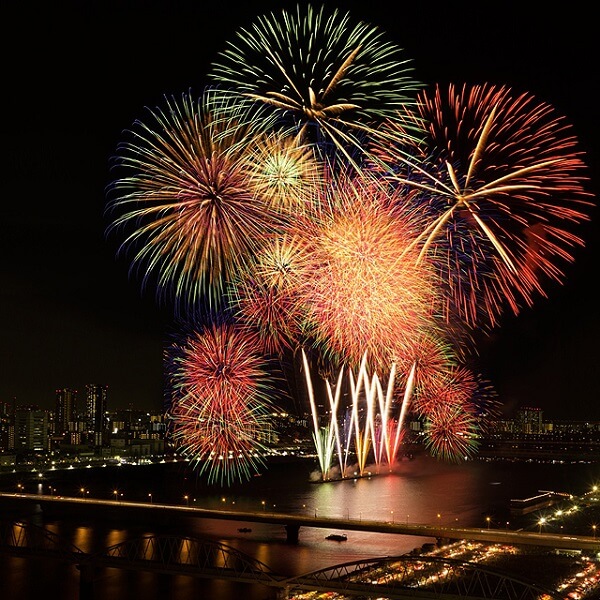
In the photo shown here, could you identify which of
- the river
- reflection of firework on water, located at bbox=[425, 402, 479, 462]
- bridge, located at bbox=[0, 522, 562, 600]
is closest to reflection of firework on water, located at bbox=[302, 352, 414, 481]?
reflection of firework on water, located at bbox=[425, 402, 479, 462]

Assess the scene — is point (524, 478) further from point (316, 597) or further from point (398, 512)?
point (316, 597)

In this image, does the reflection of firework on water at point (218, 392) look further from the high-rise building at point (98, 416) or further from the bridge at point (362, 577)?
the high-rise building at point (98, 416)

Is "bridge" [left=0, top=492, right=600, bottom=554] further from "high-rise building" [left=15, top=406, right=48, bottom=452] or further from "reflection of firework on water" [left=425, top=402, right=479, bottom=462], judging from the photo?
"high-rise building" [left=15, top=406, right=48, bottom=452]

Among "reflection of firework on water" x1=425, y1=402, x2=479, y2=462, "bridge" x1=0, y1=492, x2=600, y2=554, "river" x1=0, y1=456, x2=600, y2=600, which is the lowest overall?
"river" x1=0, y1=456, x2=600, y2=600

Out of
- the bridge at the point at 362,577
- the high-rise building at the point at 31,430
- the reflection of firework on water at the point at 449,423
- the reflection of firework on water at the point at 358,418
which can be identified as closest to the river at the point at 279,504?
the bridge at the point at 362,577

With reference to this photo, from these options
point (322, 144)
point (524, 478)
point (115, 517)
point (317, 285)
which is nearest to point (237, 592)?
point (317, 285)

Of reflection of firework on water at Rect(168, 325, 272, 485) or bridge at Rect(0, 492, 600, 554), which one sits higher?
reflection of firework on water at Rect(168, 325, 272, 485)
